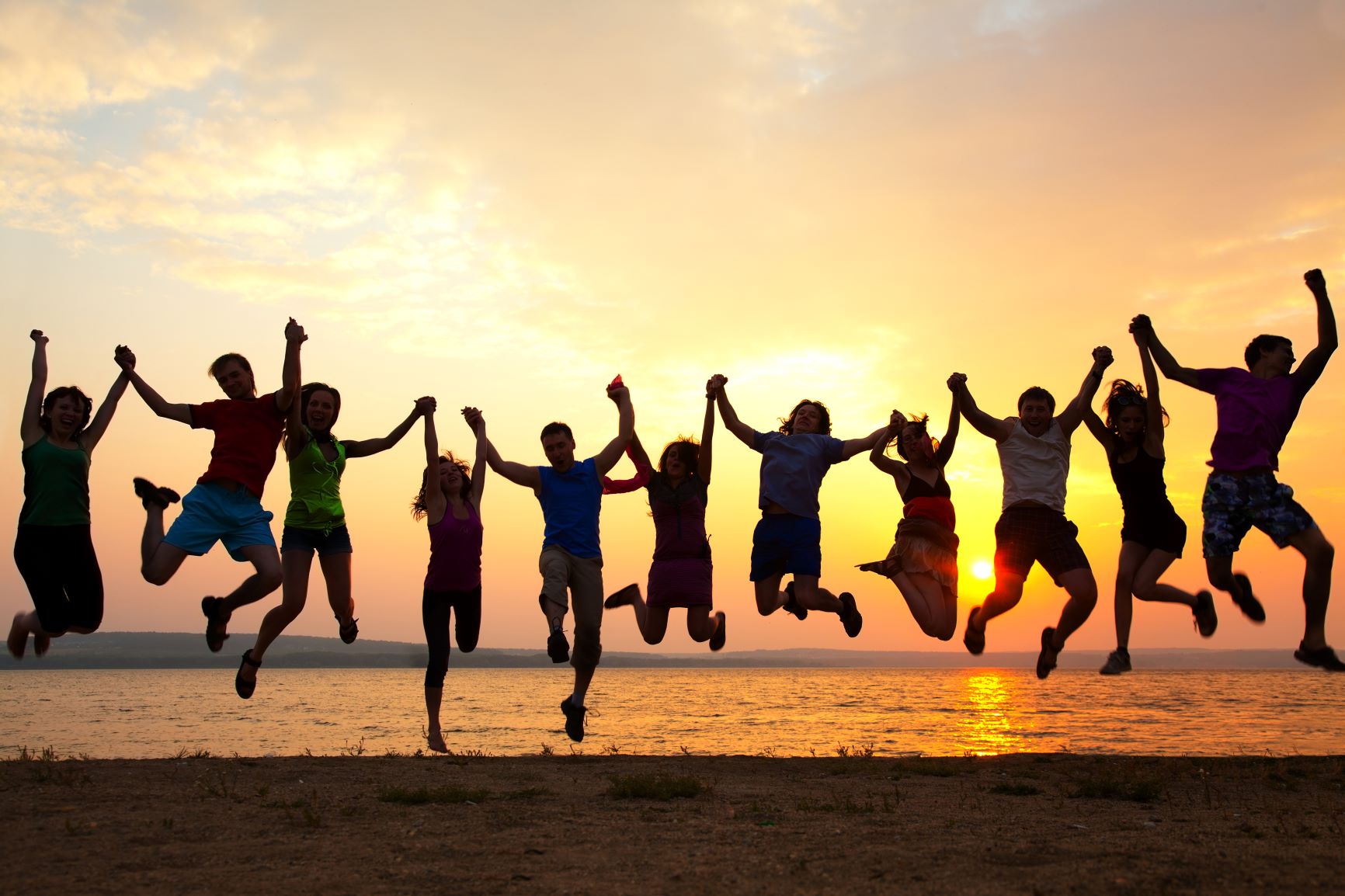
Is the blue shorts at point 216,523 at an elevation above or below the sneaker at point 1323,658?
above

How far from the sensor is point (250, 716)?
4794 cm

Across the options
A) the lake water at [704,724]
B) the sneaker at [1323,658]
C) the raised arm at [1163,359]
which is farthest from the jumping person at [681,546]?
the lake water at [704,724]

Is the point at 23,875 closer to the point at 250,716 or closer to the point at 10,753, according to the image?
the point at 10,753

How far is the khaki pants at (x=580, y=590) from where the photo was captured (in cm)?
1009

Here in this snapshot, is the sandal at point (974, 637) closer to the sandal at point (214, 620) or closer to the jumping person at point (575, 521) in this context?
the jumping person at point (575, 521)

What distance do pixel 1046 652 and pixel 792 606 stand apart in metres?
2.48

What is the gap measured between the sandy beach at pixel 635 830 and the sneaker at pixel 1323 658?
1.28m

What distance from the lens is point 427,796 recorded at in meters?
8.41

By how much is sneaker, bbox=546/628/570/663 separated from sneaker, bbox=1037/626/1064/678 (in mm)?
4422

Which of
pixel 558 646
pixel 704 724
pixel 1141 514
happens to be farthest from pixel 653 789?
pixel 704 724

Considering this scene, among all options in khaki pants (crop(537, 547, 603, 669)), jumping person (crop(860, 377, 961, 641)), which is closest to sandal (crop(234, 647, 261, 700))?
khaki pants (crop(537, 547, 603, 669))

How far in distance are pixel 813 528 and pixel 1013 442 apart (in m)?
2.16

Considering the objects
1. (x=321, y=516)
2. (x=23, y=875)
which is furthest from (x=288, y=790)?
(x=23, y=875)

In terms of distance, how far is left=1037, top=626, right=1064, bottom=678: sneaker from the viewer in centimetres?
973
